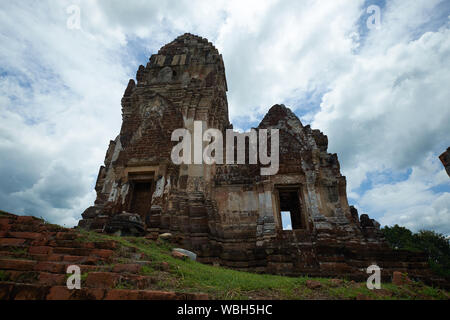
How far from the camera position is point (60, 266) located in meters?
3.28

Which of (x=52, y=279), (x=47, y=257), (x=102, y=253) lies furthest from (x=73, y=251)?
(x=52, y=279)

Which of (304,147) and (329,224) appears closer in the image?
(329,224)

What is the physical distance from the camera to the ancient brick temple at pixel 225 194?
727 centimetres

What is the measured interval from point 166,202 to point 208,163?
2.34m

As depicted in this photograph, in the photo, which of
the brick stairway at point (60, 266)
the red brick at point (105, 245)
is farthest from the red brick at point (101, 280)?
the red brick at point (105, 245)

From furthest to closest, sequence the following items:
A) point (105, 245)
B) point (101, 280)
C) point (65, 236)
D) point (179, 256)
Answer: point (179, 256), point (65, 236), point (105, 245), point (101, 280)

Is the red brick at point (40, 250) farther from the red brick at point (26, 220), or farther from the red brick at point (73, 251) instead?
the red brick at point (26, 220)

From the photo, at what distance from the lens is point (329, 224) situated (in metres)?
7.98

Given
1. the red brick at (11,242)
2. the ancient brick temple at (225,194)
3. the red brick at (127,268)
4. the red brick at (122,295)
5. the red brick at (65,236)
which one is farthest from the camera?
the ancient brick temple at (225,194)

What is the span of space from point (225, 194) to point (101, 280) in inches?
277

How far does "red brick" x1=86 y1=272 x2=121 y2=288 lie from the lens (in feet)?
9.25

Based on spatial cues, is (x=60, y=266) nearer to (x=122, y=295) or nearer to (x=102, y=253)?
(x=102, y=253)

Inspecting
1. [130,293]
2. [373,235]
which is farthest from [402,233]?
[130,293]
